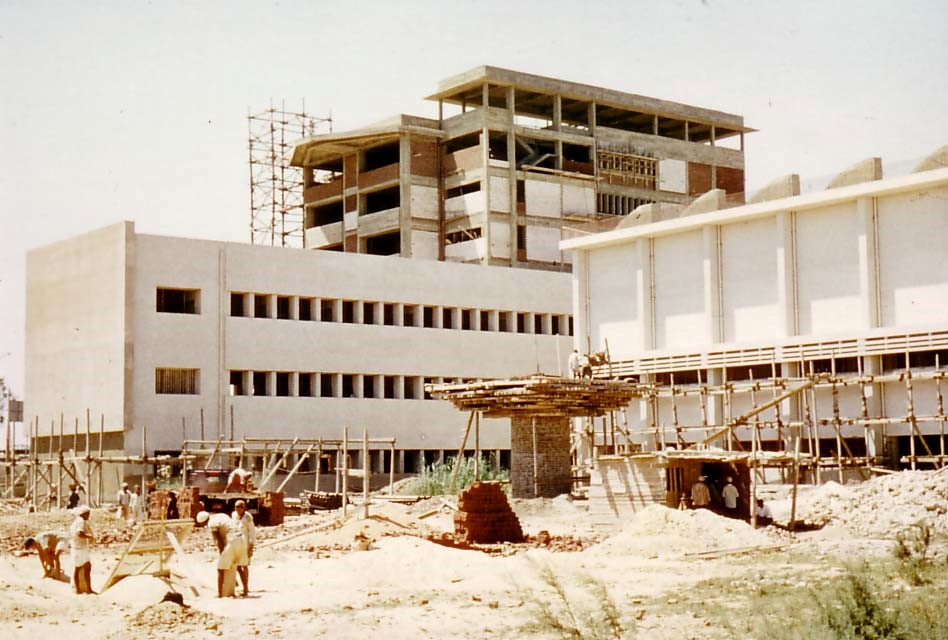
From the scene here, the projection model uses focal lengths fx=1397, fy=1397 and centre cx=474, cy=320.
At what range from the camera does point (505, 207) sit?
65.1m

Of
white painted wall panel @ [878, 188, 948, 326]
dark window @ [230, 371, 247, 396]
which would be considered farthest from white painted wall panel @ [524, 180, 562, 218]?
white painted wall panel @ [878, 188, 948, 326]

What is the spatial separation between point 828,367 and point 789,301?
2487 millimetres

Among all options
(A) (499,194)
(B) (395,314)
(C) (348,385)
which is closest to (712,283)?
(B) (395,314)

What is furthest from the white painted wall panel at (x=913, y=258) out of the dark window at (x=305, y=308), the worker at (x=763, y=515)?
the dark window at (x=305, y=308)

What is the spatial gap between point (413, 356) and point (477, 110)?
14.5 metres

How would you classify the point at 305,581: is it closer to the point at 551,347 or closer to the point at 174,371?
the point at 174,371

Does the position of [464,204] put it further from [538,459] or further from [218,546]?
[218,546]

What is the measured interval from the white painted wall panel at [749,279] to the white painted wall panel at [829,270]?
3.69ft

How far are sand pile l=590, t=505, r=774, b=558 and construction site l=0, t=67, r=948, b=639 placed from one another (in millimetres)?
84

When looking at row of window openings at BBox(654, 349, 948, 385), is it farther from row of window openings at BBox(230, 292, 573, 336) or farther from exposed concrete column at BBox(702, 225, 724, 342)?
row of window openings at BBox(230, 292, 573, 336)

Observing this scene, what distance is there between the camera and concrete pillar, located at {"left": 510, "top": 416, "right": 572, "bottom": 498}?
130 ft

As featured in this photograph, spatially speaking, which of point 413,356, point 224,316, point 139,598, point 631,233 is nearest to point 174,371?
point 224,316

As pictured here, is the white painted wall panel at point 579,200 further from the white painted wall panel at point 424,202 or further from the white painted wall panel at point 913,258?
the white painted wall panel at point 913,258

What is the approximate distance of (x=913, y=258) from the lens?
42.4 metres
